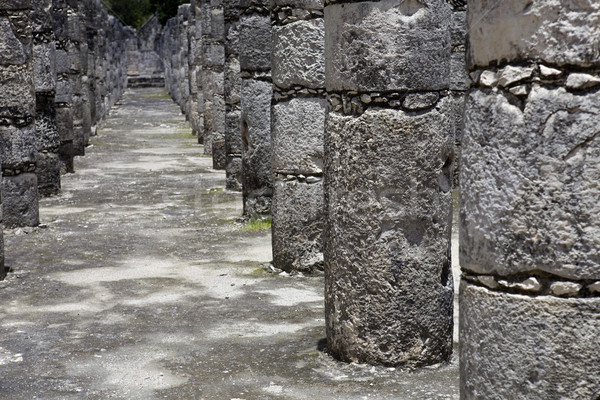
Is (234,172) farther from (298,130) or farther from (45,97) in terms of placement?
(298,130)

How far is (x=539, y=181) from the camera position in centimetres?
297

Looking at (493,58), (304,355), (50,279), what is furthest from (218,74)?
(493,58)

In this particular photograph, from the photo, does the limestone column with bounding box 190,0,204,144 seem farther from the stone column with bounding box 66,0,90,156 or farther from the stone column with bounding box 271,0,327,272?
the stone column with bounding box 271,0,327,272

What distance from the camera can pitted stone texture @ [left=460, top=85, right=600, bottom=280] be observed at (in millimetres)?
2914

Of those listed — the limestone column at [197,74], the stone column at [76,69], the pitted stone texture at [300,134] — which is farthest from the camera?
the limestone column at [197,74]

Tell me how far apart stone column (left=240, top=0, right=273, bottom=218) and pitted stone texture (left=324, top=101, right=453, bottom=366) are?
4791mm

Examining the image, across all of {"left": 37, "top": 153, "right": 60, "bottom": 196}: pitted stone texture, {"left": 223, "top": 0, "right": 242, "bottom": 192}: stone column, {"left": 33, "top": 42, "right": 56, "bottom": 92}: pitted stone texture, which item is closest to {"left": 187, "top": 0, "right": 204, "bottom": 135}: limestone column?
{"left": 37, "top": 153, "right": 60, "bottom": 196}: pitted stone texture

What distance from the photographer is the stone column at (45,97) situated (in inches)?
491

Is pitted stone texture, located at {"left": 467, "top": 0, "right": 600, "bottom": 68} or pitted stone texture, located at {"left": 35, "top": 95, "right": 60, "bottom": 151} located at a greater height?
pitted stone texture, located at {"left": 467, "top": 0, "right": 600, "bottom": 68}

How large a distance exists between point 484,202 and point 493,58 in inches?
19.0

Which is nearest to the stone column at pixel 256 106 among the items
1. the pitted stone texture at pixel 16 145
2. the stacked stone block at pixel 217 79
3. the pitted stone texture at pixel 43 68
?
the pitted stone texture at pixel 16 145

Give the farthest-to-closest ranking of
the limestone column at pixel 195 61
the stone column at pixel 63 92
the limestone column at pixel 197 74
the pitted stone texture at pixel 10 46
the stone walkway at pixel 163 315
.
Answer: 1. the limestone column at pixel 195 61
2. the limestone column at pixel 197 74
3. the stone column at pixel 63 92
4. the pitted stone texture at pixel 10 46
5. the stone walkway at pixel 163 315

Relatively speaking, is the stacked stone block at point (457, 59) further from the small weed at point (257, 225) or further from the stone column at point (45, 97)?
the stone column at point (45, 97)

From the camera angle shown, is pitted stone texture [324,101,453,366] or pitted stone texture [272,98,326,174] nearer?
pitted stone texture [324,101,453,366]
